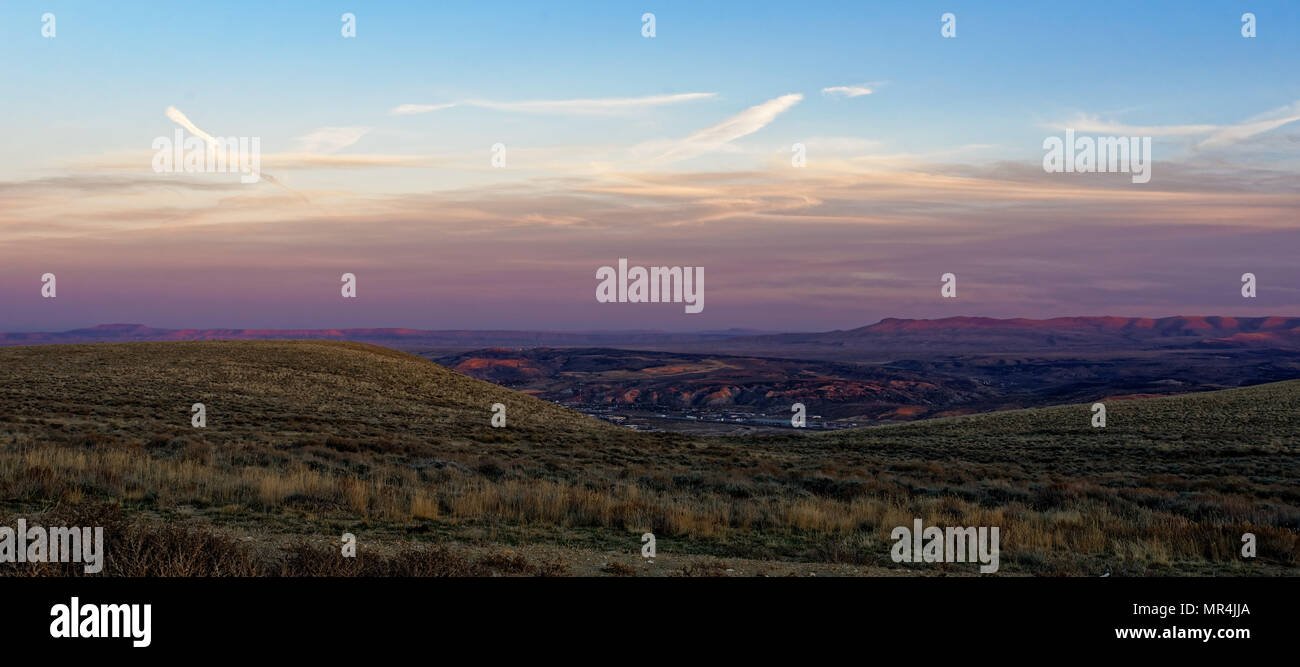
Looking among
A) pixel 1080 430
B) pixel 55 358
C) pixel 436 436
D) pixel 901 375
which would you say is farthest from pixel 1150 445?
pixel 901 375

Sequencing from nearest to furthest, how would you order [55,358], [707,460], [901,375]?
[707,460] → [55,358] → [901,375]

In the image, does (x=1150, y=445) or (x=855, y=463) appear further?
(x=1150, y=445)
